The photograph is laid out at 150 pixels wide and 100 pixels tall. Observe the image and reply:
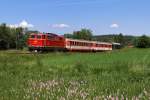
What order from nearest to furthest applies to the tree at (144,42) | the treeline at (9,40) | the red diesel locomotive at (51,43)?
the red diesel locomotive at (51,43) < the tree at (144,42) < the treeline at (9,40)

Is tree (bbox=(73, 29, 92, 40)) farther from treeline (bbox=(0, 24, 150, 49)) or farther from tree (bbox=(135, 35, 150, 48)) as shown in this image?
tree (bbox=(135, 35, 150, 48))

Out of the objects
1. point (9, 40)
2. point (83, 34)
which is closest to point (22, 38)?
point (9, 40)

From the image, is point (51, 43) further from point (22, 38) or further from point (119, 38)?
point (119, 38)

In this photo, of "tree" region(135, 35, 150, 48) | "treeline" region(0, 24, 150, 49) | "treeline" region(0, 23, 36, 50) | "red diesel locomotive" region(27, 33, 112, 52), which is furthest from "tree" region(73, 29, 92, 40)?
"red diesel locomotive" region(27, 33, 112, 52)

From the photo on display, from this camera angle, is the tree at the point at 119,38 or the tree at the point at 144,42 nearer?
the tree at the point at 144,42

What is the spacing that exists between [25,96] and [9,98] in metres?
0.34

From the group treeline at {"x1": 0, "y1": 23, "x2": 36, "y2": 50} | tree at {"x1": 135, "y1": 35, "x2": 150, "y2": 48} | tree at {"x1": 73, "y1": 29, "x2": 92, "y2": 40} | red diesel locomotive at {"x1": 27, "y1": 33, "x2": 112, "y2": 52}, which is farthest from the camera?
tree at {"x1": 73, "y1": 29, "x2": 92, "y2": 40}

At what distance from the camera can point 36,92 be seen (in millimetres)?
9039

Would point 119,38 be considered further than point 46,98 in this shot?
Yes

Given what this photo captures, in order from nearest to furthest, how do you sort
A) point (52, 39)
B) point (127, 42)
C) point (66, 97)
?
point (66, 97) < point (52, 39) < point (127, 42)

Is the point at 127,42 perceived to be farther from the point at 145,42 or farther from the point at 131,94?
the point at 131,94

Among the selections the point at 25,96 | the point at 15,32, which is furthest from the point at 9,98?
the point at 15,32

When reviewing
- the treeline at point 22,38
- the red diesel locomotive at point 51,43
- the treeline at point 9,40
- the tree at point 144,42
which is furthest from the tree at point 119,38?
the red diesel locomotive at point 51,43

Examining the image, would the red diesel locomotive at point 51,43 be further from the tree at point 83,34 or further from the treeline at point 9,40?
the tree at point 83,34
